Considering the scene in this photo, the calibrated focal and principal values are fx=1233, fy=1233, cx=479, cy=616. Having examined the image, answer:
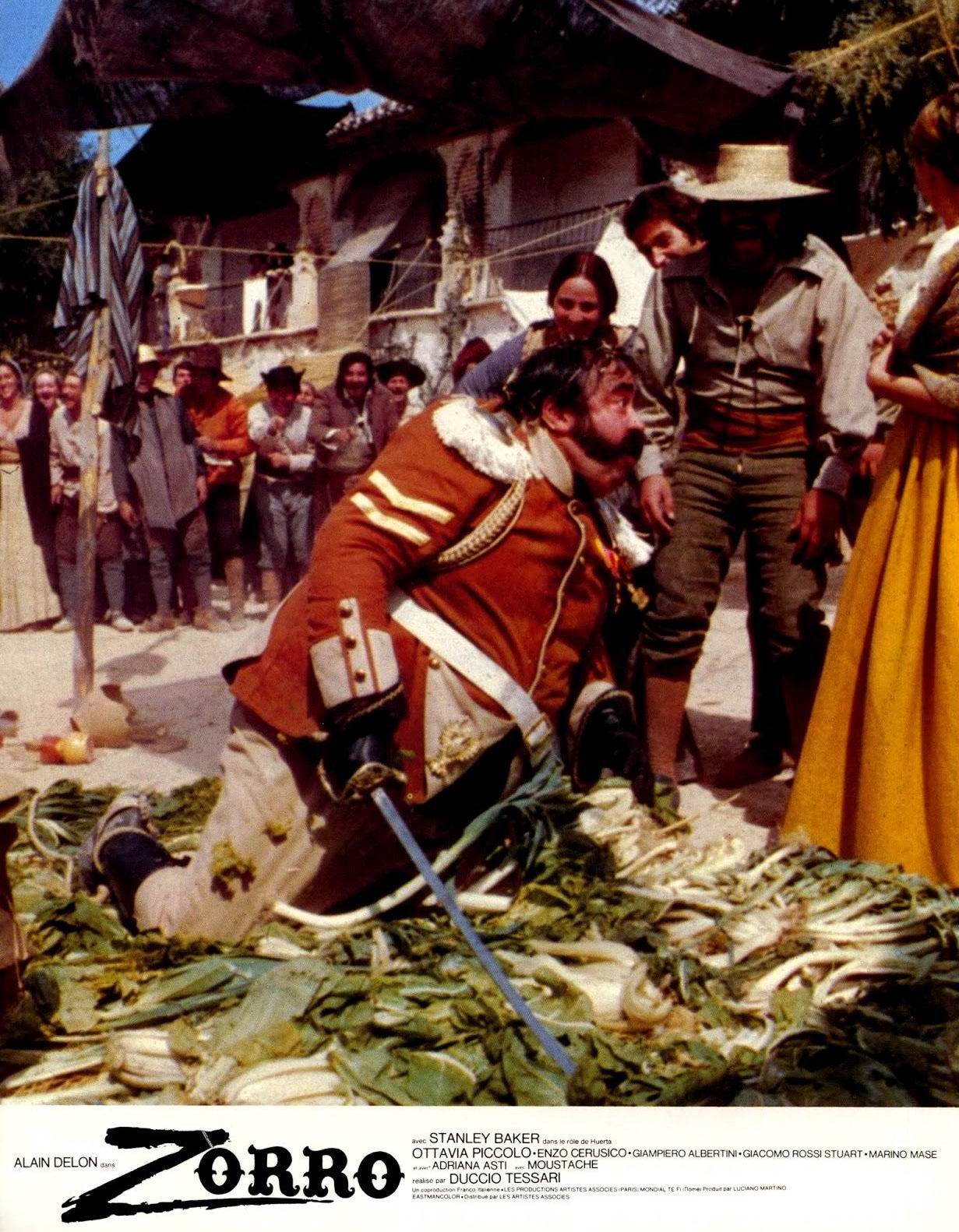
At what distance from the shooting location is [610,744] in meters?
2.99

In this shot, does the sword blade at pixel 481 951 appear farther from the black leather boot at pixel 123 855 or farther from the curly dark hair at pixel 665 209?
the curly dark hair at pixel 665 209

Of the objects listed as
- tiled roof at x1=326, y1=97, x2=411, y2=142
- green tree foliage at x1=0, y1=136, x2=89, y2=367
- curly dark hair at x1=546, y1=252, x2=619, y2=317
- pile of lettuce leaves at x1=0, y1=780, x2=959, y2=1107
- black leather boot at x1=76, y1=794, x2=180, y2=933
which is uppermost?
tiled roof at x1=326, y1=97, x2=411, y2=142

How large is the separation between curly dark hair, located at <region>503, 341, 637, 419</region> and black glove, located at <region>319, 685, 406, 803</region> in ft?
2.42

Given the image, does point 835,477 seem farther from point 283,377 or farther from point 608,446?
point 283,377

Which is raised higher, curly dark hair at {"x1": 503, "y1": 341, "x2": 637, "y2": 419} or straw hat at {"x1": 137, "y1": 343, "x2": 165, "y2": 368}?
straw hat at {"x1": 137, "y1": 343, "x2": 165, "y2": 368}

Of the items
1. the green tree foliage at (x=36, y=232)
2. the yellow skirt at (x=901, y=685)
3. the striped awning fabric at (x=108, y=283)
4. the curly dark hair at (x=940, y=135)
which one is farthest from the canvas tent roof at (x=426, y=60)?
the yellow skirt at (x=901, y=685)

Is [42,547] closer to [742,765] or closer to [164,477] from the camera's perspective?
[164,477]

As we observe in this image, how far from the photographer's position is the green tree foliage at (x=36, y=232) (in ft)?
14.7

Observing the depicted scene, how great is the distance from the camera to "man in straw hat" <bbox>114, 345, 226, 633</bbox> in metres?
7.46

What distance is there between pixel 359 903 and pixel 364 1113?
2.30ft

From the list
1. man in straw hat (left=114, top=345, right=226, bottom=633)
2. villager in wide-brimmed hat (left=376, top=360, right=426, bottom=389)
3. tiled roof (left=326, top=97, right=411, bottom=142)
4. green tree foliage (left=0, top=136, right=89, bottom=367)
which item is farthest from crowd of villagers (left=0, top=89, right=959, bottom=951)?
man in straw hat (left=114, top=345, right=226, bottom=633)

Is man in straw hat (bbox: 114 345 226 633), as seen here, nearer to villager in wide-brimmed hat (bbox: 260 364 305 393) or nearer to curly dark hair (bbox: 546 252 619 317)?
villager in wide-brimmed hat (bbox: 260 364 305 393)

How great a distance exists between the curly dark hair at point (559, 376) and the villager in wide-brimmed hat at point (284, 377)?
14.5 ft

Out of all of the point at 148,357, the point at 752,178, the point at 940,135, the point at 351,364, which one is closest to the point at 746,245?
the point at 752,178
